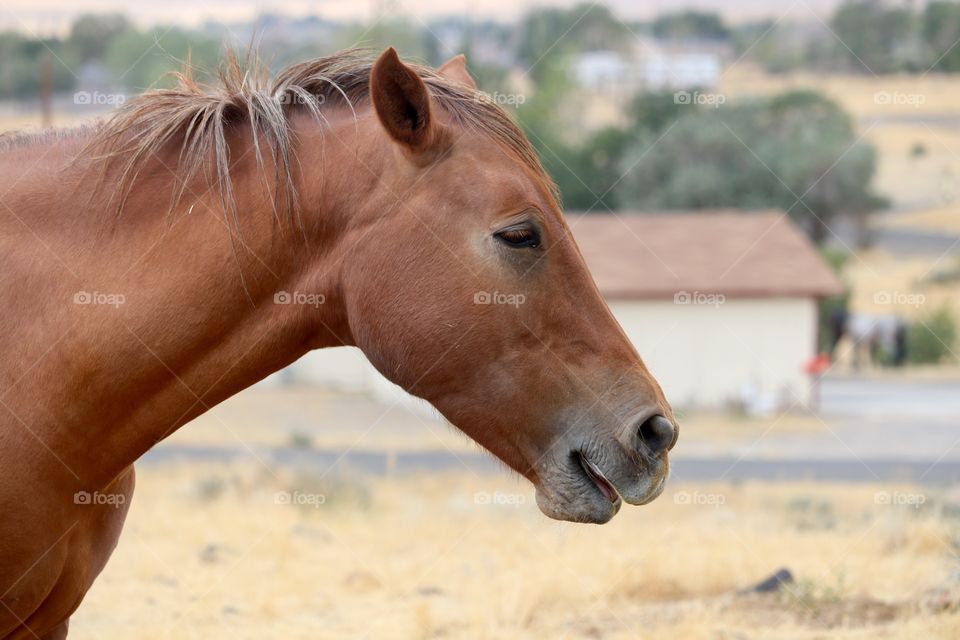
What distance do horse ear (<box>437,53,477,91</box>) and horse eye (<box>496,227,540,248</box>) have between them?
0.73 m

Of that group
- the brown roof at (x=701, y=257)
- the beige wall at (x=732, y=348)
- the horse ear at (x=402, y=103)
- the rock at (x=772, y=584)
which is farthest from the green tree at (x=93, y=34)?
the horse ear at (x=402, y=103)

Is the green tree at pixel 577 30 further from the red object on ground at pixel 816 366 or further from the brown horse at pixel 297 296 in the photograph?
the brown horse at pixel 297 296

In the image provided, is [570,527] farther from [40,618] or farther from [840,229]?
[840,229]

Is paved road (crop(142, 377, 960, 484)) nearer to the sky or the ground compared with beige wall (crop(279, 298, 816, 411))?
nearer to the ground

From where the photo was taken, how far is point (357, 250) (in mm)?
3301

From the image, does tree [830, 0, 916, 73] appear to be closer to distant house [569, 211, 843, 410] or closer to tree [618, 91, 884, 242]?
tree [618, 91, 884, 242]

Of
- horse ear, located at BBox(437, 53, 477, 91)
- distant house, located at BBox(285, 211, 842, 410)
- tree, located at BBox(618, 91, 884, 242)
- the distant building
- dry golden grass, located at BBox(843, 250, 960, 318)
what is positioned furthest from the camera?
the distant building

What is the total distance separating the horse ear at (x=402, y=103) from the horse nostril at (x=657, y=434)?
109 centimetres

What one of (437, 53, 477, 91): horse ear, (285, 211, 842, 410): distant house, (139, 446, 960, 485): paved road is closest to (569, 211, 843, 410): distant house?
(285, 211, 842, 410): distant house

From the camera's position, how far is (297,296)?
3375 mm

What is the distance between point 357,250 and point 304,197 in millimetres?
249

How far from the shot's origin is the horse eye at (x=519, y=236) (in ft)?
10.6

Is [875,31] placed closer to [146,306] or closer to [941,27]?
[941,27]

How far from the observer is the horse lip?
3.23m
